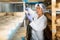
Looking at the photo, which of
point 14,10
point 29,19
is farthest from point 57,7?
point 14,10

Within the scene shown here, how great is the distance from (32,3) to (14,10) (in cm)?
40

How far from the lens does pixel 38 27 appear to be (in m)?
2.01

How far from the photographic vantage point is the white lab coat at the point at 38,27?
2.02m

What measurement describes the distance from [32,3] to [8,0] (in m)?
0.49

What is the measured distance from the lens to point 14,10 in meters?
2.45

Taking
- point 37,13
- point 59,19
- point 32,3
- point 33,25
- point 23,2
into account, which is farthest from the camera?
point 32,3

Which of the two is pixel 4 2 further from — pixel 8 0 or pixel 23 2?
pixel 23 2

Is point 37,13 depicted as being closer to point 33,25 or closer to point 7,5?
point 33,25

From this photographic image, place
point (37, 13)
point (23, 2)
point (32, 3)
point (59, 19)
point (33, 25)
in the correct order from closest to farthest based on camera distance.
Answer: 1. point (59, 19)
2. point (33, 25)
3. point (37, 13)
4. point (23, 2)
5. point (32, 3)

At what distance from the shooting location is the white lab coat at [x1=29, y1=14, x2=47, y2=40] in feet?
6.61

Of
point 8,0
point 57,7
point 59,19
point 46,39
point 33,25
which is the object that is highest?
point 8,0

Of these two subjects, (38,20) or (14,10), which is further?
(14,10)

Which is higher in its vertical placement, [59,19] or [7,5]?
[7,5]

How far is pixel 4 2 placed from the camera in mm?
2455
